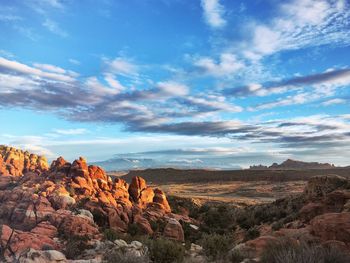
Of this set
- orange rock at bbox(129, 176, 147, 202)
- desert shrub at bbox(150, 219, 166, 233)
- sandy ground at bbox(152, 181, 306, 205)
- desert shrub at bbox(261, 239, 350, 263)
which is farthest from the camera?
sandy ground at bbox(152, 181, 306, 205)

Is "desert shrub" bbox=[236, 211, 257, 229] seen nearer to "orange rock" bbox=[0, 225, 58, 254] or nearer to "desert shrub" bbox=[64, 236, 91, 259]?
"desert shrub" bbox=[64, 236, 91, 259]

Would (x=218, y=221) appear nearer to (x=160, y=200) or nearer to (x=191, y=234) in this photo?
(x=191, y=234)

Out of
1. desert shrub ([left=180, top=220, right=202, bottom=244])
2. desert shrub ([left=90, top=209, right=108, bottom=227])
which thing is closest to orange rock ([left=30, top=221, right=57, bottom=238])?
desert shrub ([left=90, top=209, right=108, bottom=227])

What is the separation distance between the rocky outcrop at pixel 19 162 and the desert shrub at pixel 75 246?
35080mm

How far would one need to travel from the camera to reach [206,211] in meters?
45.2

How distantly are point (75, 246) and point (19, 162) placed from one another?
4980cm

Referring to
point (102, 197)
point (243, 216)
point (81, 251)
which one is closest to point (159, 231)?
point (102, 197)

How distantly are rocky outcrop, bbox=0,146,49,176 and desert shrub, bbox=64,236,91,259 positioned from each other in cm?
3508

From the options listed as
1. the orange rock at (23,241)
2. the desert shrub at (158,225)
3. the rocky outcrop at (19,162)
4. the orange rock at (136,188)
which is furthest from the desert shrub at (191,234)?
the rocky outcrop at (19,162)

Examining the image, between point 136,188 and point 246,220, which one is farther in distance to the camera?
point 136,188

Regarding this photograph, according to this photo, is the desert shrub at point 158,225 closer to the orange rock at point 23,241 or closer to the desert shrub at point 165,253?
the orange rock at point 23,241

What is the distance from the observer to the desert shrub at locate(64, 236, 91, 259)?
18216 millimetres

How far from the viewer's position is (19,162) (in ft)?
212

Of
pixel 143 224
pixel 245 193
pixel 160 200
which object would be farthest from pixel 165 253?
pixel 245 193
